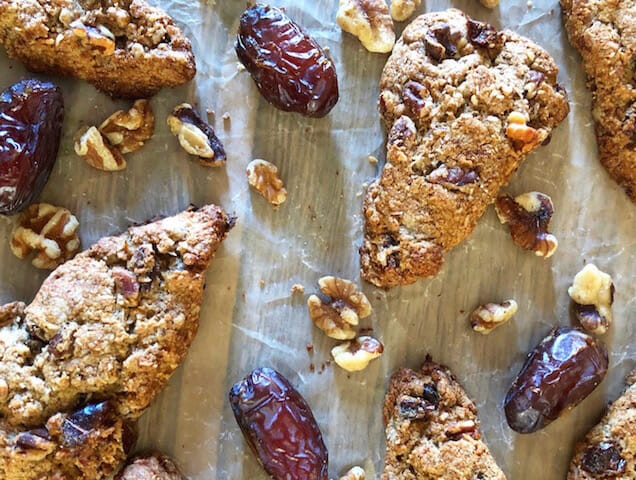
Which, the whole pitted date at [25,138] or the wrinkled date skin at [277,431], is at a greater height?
the whole pitted date at [25,138]

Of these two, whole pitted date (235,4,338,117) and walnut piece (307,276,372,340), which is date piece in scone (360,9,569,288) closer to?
walnut piece (307,276,372,340)

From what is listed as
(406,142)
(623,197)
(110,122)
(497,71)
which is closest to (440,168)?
(406,142)

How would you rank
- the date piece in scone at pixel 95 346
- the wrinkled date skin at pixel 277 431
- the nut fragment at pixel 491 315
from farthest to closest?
the nut fragment at pixel 491 315 < the wrinkled date skin at pixel 277 431 < the date piece in scone at pixel 95 346

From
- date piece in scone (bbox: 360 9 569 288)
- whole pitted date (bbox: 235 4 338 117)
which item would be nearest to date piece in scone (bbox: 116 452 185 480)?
date piece in scone (bbox: 360 9 569 288)

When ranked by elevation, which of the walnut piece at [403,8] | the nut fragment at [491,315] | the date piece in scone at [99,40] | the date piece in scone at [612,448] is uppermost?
the walnut piece at [403,8]

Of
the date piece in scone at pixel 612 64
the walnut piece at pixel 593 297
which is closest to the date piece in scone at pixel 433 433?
the walnut piece at pixel 593 297

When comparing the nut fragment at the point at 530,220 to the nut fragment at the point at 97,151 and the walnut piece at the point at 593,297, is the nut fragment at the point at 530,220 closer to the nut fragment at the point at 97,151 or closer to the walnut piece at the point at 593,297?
the walnut piece at the point at 593,297

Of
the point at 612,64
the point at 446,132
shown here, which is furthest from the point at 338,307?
the point at 612,64

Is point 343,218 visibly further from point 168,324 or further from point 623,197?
point 623,197
